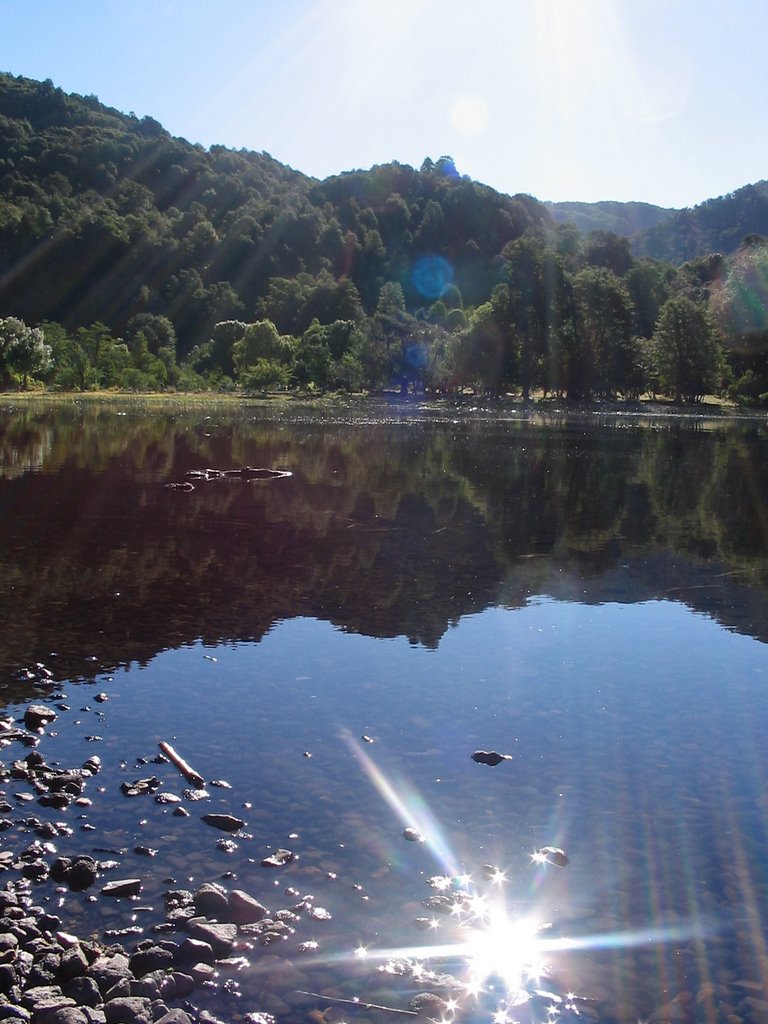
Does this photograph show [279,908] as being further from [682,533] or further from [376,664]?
[682,533]

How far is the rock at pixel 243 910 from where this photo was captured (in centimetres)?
757

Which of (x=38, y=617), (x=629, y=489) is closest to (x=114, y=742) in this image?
(x=38, y=617)

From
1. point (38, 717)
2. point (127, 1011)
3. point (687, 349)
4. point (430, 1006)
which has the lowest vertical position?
point (430, 1006)

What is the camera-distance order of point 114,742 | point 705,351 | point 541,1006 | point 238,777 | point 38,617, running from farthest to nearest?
point 705,351 → point 38,617 → point 114,742 → point 238,777 → point 541,1006

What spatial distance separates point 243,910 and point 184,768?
283 centimetres

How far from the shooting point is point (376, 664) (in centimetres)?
1485

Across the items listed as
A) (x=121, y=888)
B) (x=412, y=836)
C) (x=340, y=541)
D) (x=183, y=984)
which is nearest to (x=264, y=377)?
(x=340, y=541)

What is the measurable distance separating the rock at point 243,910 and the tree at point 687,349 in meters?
117

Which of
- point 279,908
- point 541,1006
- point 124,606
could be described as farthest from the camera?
point 124,606

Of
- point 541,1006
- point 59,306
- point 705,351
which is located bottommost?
point 541,1006

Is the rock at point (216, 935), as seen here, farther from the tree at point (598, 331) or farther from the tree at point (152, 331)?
the tree at point (152, 331)

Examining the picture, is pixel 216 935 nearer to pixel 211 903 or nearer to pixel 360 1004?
pixel 211 903

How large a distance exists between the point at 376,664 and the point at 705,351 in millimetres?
111102

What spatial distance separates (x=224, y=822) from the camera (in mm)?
9109
